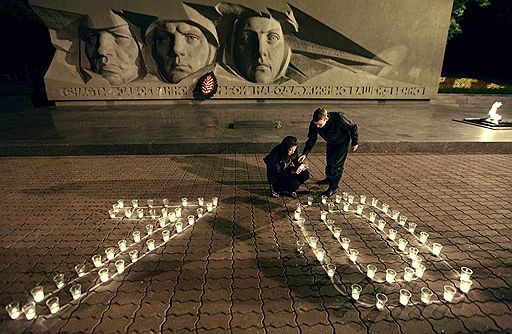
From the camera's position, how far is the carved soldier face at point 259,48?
1282cm

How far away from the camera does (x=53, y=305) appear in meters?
2.56

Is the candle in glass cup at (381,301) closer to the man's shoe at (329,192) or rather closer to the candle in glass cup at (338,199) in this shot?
the candle in glass cup at (338,199)

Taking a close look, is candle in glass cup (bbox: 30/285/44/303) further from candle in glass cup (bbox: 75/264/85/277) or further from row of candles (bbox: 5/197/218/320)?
candle in glass cup (bbox: 75/264/85/277)

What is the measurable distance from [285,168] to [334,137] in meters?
0.97

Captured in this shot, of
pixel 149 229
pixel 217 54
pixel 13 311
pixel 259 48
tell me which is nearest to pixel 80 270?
pixel 13 311

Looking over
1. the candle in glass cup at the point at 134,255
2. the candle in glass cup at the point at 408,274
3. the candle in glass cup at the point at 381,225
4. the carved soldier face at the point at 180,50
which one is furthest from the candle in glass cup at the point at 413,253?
the carved soldier face at the point at 180,50

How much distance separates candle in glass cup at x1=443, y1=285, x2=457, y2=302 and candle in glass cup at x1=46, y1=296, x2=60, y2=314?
3529 mm

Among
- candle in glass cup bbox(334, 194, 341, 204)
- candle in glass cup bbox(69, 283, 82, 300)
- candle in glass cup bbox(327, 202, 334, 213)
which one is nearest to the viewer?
candle in glass cup bbox(69, 283, 82, 300)

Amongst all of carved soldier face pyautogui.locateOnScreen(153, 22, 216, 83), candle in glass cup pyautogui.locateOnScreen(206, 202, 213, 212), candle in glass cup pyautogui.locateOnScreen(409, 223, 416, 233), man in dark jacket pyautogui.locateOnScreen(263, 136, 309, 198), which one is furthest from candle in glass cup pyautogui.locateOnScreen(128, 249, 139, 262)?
carved soldier face pyautogui.locateOnScreen(153, 22, 216, 83)

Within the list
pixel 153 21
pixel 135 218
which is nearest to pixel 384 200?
pixel 135 218

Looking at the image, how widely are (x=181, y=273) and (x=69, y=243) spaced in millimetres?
1660

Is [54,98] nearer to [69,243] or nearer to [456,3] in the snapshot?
[69,243]

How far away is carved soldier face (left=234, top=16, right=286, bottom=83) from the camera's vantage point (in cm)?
1282

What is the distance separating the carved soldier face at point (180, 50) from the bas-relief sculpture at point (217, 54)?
0.04 m
